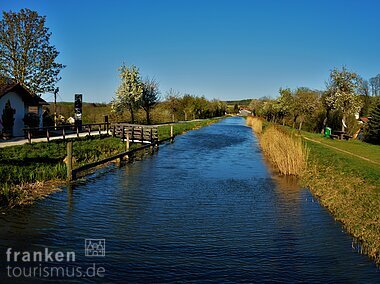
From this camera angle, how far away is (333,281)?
5789mm

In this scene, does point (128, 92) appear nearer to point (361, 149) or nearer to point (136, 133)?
point (136, 133)

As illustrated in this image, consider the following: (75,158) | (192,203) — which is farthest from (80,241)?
(75,158)

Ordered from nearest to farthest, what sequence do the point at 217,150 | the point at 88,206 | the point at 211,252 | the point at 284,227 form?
the point at 211,252 → the point at 284,227 → the point at 88,206 → the point at 217,150

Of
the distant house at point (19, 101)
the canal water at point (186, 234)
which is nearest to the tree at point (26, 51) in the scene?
the distant house at point (19, 101)

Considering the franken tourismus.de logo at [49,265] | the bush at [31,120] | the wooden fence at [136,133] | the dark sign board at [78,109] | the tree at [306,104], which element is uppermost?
the tree at [306,104]

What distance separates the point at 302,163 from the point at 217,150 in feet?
33.9

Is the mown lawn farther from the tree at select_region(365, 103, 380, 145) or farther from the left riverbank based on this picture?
the tree at select_region(365, 103, 380, 145)

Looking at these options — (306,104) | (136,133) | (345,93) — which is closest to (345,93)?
(345,93)

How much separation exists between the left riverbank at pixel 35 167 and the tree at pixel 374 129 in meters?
27.0

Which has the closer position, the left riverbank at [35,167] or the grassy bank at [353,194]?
the grassy bank at [353,194]

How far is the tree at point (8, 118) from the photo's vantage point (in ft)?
73.6

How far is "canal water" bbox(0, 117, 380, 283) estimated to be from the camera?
603cm

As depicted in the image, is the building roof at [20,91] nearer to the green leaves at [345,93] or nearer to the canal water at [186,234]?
the canal water at [186,234]

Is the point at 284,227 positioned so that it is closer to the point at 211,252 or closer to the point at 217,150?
the point at 211,252
